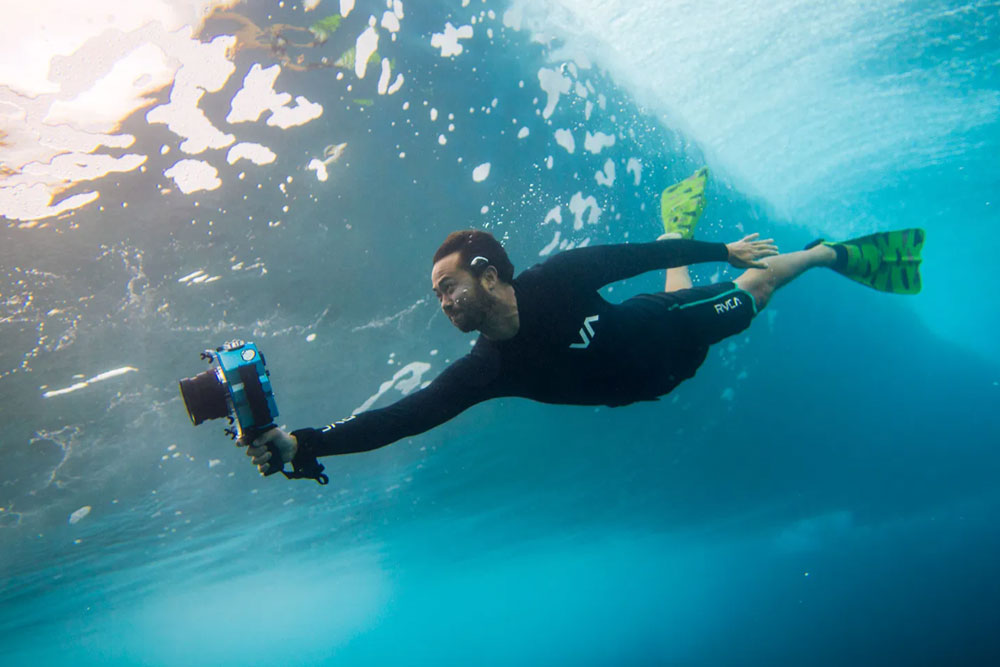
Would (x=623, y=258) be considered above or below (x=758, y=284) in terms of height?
above

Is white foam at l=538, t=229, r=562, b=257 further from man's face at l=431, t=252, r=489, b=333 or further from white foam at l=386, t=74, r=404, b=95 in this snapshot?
man's face at l=431, t=252, r=489, b=333

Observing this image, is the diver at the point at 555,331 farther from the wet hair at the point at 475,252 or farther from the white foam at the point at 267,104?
the white foam at the point at 267,104

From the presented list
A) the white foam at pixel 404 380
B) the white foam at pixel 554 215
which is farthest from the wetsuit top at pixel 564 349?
the white foam at pixel 404 380

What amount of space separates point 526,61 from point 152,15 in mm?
5084

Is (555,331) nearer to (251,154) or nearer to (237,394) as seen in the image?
(237,394)

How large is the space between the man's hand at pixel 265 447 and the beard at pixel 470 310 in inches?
52.0

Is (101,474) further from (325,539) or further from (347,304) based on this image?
(325,539)

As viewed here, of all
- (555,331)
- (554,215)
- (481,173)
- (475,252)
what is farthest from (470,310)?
(554,215)

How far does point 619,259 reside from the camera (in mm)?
A: 4199

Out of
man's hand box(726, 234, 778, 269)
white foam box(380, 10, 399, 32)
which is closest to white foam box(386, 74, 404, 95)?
white foam box(380, 10, 399, 32)

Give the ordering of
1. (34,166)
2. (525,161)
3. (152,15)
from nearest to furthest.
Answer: (152,15)
(34,166)
(525,161)

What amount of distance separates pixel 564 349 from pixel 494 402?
38.3ft

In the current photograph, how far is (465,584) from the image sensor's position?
169 ft

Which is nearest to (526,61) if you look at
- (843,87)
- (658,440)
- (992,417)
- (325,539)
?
(843,87)
